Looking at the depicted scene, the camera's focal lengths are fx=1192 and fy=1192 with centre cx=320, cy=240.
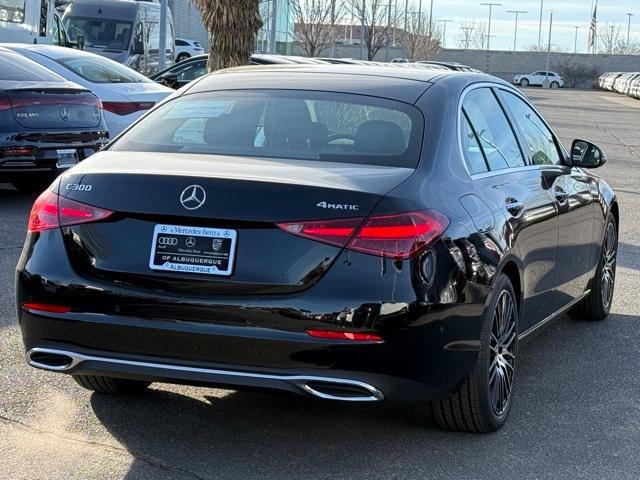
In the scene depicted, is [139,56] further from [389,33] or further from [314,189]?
[389,33]

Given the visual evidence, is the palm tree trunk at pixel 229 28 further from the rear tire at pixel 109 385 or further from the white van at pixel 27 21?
the rear tire at pixel 109 385

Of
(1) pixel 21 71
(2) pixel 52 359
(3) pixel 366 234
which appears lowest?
(2) pixel 52 359

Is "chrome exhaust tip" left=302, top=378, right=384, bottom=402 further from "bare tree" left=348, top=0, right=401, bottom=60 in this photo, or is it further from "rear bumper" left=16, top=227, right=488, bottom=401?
"bare tree" left=348, top=0, right=401, bottom=60

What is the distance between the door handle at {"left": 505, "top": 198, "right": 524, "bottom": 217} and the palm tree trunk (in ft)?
29.3

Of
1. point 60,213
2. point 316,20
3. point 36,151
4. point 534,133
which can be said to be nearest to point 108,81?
point 36,151

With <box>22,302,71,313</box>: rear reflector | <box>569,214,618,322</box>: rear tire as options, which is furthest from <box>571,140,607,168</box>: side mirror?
<box>22,302,71,313</box>: rear reflector

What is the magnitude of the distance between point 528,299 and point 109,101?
30.2ft

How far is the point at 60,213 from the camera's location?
4.61 meters

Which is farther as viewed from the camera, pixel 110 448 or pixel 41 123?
pixel 41 123

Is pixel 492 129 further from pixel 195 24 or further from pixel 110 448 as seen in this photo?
pixel 195 24

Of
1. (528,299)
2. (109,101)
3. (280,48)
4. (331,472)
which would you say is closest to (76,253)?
(331,472)

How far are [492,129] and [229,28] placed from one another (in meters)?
8.75

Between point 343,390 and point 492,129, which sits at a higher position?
point 492,129

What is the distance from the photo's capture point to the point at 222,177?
445 cm
